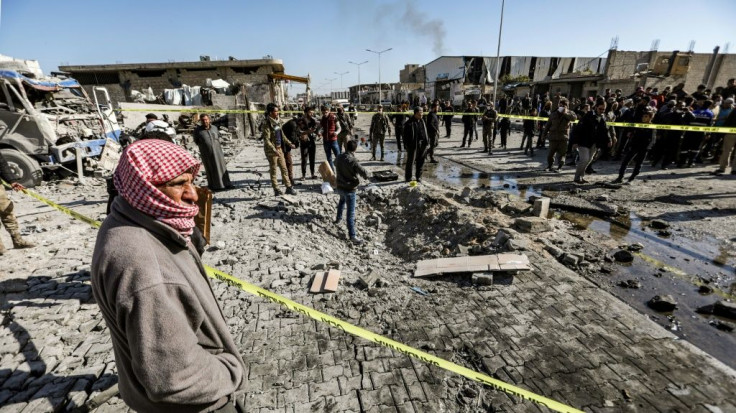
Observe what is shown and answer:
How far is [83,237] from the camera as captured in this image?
6.12 m

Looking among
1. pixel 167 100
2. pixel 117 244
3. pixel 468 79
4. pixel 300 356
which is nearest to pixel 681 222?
pixel 300 356

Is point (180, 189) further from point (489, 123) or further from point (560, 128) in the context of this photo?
point (489, 123)

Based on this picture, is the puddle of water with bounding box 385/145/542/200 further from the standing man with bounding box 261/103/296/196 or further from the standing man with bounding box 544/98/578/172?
the standing man with bounding box 261/103/296/196

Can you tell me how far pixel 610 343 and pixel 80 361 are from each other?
5321 millimetres

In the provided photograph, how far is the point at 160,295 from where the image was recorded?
47.9 inches

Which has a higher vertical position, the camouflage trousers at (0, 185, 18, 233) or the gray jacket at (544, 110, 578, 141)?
the gray jacket at (544, 110, 578, 141)

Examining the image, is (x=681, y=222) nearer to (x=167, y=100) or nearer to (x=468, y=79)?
(x=167, y=100)

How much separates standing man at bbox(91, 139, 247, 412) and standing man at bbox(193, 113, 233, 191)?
703 cm

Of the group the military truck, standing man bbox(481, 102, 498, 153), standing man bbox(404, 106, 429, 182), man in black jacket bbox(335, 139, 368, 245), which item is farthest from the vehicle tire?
standing man bbox(481, 102, 498, 153)

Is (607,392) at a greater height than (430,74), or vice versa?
(430,74)

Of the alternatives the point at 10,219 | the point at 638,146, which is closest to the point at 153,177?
the point at 10,219

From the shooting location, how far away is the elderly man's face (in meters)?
1.45

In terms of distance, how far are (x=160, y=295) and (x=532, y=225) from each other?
19.8ft

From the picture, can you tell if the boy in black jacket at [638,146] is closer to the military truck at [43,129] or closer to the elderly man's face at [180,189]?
the elderly man's face at [180,189]
